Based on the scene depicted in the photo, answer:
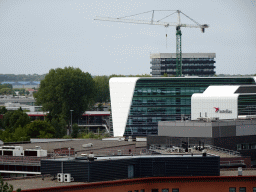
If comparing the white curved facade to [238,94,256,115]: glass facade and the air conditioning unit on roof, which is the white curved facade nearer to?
[238,94,256,115]: glass facade

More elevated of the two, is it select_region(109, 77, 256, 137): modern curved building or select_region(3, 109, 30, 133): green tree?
select_region(109, 77, 256, 137): modern curved building

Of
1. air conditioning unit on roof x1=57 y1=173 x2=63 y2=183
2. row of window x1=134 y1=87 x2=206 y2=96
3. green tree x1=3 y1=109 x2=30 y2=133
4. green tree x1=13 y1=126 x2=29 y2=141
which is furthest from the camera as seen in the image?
green tree x1=3 y1=109 x2=30 y2=133

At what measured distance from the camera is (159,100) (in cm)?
18338

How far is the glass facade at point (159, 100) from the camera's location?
182125mm

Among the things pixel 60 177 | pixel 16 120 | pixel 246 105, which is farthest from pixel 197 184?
pixel 16 120

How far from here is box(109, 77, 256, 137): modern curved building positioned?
182 metres

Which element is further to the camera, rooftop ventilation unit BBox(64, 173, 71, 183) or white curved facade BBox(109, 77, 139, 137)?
white curved facade BBox(109, 77, 139, 137)

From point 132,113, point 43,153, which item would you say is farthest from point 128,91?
point 43,153

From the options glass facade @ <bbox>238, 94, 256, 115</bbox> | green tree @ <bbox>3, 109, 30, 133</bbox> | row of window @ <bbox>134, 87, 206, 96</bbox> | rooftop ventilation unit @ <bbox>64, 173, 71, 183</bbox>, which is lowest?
rooftop ventilation unit @ <bbox>64, 173, 71, 183</bbox>

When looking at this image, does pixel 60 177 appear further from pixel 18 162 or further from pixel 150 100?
pixel 150 100

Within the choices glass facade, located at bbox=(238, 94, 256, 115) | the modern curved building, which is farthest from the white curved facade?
glass facade, located at bbox=(238, 94, 256, 115)

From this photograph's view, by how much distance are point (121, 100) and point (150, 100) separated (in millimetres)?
7814

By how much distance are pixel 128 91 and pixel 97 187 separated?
404 feet

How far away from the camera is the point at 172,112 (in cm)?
18462
